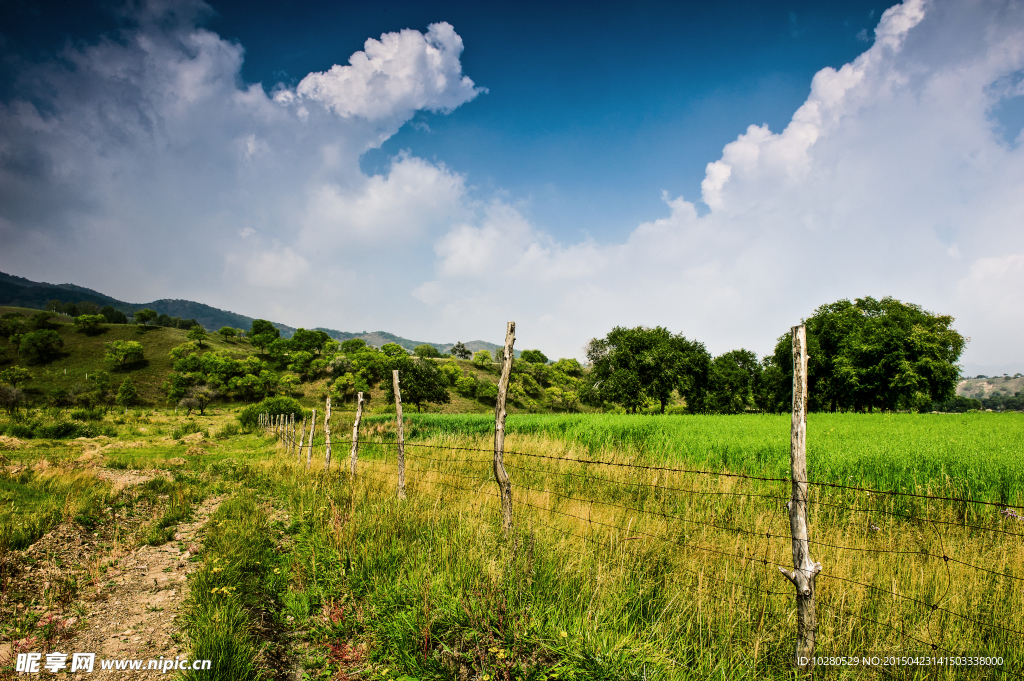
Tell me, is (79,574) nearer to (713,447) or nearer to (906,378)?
(713,447)

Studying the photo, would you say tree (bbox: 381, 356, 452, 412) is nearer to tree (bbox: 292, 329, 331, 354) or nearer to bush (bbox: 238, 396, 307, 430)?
bush (bbox: 238, 396, 307, 430)

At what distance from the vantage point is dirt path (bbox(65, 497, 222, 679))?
348cm

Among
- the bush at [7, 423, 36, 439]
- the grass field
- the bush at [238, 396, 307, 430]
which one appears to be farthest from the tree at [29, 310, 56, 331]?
the grass field

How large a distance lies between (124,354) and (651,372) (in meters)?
105

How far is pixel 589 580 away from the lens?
3.72 metres

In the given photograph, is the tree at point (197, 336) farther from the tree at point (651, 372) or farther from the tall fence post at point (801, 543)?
the tall fence post at point (801, 543)

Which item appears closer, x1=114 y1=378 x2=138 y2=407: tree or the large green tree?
x1=114 y1=378 x2=138 y2=407: tree

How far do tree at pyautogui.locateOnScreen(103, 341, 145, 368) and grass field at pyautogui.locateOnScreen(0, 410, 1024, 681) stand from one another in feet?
332

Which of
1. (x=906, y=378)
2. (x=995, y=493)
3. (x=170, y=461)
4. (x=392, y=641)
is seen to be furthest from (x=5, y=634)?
(x=906, y=378)

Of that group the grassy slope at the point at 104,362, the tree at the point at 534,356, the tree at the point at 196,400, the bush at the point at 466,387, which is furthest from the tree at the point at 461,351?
the tree at the point at 196,400

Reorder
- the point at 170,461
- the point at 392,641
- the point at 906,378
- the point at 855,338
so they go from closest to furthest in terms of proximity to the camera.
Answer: the point at 392,641, the point at 170,461, the point at 906,378, the point at 855,338

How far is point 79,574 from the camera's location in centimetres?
500

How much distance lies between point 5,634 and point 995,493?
498 inches

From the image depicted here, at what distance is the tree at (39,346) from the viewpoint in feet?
258
